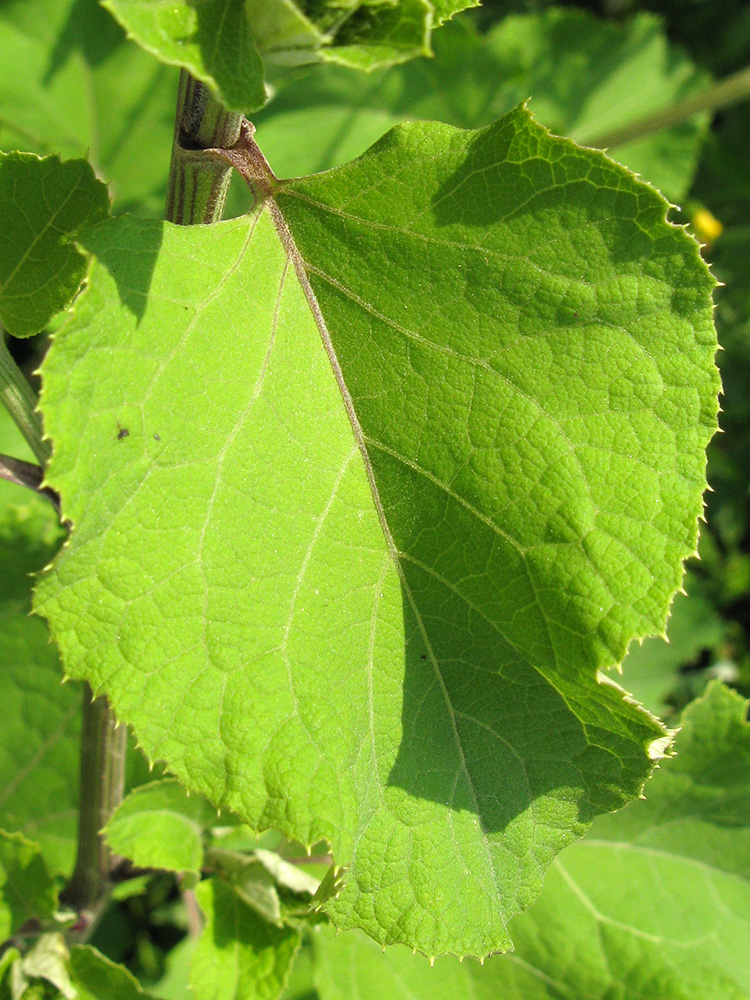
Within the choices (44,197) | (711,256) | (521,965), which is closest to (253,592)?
(44,197)

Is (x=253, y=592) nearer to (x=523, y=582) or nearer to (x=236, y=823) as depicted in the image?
(x=523, y=582)

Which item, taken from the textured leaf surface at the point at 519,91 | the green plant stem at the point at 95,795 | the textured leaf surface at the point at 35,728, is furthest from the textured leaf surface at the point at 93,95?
the green plant stem at the point at 95,795

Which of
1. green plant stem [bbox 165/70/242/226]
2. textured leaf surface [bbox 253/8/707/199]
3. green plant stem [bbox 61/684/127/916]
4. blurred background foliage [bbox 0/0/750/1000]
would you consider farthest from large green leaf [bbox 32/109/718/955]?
A: textured leaf surface [bbox 253/8/707/199]

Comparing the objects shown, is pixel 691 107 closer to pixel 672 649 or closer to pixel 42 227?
pixel 672 649

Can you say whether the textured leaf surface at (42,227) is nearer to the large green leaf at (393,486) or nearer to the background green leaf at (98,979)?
the large green leaf at (393,486)

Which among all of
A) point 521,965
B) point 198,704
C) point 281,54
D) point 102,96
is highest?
point 102,96

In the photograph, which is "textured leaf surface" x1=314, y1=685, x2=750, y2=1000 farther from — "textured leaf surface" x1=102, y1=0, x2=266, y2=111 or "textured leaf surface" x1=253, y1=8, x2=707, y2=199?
"textured leaf surface" x1=253, y1=8, x2=707, y2=199
